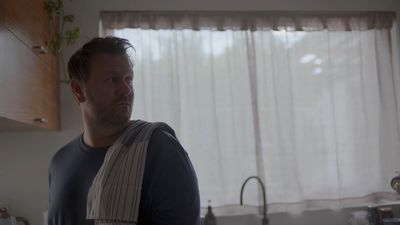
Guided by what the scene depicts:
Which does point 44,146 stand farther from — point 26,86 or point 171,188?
point 171,188

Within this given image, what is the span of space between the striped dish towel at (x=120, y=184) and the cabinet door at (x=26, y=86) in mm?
582

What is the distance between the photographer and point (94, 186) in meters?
1.01

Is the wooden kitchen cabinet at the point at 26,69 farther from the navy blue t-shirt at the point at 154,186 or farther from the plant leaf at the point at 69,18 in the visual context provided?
the navy blue t-shirt at the point at 154,186

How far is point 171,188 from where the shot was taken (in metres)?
0.90

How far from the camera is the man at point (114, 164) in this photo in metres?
0.92

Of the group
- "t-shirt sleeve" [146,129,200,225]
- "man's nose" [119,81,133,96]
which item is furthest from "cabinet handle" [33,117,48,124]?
"t-shirt sleeve" [146,129,200,225]

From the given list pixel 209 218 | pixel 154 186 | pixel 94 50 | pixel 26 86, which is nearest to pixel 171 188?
pixel 154 186

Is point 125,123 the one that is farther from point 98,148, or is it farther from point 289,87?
point 289,87

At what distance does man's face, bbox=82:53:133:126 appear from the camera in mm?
1109

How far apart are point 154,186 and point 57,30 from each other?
5.34 feet

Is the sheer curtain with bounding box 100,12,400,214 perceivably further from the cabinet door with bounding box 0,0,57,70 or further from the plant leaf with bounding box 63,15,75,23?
the cabinet door with bounding box 0,0,57,70

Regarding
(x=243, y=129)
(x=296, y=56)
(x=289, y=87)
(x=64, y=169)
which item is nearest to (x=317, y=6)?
(x=296, y=56)

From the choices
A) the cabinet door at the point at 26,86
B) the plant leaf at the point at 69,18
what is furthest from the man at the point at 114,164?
the plant leaf at the point at 69,18

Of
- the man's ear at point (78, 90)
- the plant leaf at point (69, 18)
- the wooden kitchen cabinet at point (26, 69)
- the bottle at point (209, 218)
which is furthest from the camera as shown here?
the bottle at point (209, 218)
